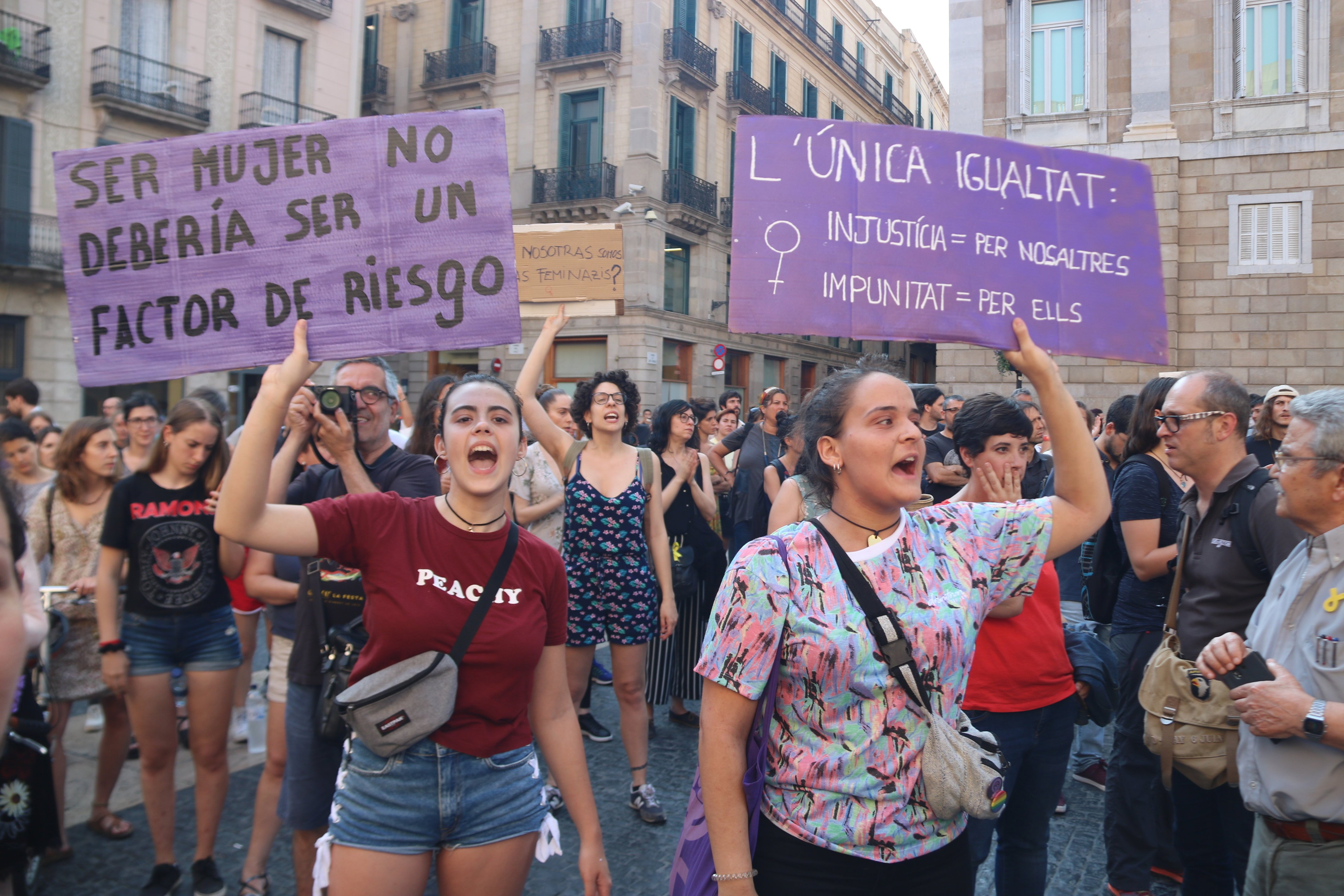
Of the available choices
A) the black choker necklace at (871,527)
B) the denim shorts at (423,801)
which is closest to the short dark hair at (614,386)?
the denim shorts at (423,801)

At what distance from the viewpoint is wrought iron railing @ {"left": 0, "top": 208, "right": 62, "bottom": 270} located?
1758 centimetres

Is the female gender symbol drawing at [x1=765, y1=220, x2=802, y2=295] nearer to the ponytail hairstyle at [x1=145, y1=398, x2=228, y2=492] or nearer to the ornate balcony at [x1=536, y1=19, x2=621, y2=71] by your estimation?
the ponytail hairstyle at [x1=145, y1=398, x2=228, y2=492]

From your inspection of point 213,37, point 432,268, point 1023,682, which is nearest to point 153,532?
point 432,268

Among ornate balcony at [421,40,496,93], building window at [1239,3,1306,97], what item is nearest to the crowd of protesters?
building window at [1239,3,1306,97]

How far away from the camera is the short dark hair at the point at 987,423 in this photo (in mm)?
3193

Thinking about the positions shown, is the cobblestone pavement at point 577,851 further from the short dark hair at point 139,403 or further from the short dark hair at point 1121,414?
the short dark hair at point 1121,414

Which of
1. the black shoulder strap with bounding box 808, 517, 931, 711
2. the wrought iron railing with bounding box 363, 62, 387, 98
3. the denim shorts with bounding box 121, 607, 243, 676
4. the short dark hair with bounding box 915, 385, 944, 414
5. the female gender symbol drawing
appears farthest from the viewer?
the wrought iron railing with bounding box 363, 62, 387, 98

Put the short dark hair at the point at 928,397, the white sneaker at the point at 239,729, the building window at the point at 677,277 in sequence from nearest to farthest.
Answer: the white sneaker at the point at 239,729 → the short dark hair at the point at 928,397 → the building window at the point at 677,277

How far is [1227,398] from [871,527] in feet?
5.78

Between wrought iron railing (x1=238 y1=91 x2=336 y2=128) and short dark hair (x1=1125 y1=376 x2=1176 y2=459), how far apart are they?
20.5 meters

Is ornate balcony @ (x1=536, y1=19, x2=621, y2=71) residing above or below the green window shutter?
above

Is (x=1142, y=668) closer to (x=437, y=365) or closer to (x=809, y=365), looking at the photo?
(x=437, y=365)

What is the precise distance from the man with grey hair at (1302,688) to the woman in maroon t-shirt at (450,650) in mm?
1724

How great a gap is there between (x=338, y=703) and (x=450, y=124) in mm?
1910
